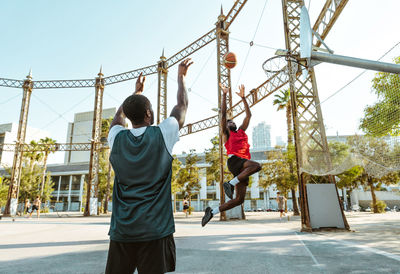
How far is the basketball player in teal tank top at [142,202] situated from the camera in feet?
5.42

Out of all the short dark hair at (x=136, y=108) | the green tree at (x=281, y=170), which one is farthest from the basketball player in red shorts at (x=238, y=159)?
the green tree at (x=281, y=170)

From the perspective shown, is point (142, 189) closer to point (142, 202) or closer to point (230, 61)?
point (142, 202)

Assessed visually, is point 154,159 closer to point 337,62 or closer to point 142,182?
point 142,182

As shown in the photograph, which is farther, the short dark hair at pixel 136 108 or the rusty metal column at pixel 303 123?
the rusty metal column at pixel 303 123

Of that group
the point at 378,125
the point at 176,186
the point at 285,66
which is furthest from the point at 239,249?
the point at 176,186

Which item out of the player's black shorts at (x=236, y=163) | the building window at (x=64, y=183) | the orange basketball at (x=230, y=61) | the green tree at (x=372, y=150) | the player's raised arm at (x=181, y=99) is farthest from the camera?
the building window at (x=64, y=183)

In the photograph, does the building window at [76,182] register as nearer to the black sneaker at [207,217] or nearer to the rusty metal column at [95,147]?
the rusty metal column at [95,147]

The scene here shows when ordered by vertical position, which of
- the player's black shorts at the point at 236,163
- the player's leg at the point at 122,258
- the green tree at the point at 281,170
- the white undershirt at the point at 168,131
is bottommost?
the player's leg at the point at 122,258

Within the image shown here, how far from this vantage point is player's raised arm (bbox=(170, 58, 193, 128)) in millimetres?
1966

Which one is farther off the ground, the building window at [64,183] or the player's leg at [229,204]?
the building window at [64,183]

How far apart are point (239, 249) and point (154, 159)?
4.57 m

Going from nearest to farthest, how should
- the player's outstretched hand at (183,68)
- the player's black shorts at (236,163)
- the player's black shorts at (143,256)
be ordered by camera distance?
the player's black shorts at (143,256), the player's outstretched hand at (183,68), the player's black shorts at (236,163)

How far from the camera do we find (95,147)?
2559 centimetres

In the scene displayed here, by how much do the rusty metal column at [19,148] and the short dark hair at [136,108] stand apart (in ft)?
92.2
